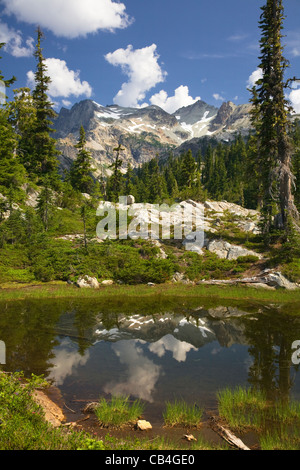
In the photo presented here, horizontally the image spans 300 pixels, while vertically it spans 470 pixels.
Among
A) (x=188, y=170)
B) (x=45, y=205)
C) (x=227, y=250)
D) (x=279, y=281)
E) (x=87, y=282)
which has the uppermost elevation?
(x=188, y=170)

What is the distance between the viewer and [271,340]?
12.3m

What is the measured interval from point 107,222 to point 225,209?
1010 inches

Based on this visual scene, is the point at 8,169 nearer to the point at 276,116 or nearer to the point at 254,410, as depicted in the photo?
the point at 276,116

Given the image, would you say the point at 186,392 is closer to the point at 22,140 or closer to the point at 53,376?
the point at 53,376

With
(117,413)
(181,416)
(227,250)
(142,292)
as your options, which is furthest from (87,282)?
(181,416)

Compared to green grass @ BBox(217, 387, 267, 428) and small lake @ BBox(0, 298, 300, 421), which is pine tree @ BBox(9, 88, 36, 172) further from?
green grass @ BBox(217, 387, 267, 428)

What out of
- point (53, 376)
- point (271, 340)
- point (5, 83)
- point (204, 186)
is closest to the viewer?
point (53, 376)

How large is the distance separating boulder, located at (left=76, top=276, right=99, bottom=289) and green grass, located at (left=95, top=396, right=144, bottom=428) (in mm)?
15501

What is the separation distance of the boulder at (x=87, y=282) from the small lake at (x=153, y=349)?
13.0 feet

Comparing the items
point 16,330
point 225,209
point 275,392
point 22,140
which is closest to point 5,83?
point 22,140

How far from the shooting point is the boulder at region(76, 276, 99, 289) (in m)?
22.6

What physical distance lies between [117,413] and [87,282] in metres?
16.5

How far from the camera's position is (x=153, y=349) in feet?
39.0

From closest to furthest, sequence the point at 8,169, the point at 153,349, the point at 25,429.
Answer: the point at 25,429
the point at 153,349
the point at 8,169
